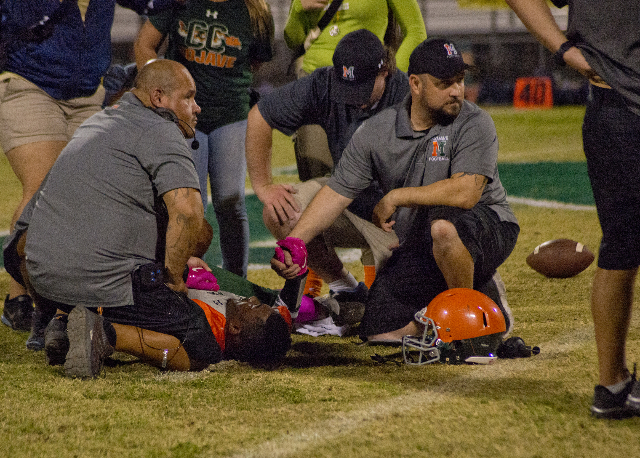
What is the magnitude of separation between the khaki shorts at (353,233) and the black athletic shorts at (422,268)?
6.7 inches

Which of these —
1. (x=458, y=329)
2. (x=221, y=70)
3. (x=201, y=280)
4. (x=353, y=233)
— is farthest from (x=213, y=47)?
(x=458, y=329)

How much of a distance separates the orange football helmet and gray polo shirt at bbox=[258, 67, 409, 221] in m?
1.09

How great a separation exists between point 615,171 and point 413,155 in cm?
145

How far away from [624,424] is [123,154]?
2328 millimetres

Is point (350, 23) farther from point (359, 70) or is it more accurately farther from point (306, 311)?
point (306, 311)

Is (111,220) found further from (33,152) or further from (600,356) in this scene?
(600,356)

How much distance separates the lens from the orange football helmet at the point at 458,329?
3.61m

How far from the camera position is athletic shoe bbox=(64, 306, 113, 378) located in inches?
135

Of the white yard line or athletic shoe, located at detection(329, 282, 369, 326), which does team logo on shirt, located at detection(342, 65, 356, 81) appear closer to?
athletic shoe, located at detection(329, 282, 369, 326)

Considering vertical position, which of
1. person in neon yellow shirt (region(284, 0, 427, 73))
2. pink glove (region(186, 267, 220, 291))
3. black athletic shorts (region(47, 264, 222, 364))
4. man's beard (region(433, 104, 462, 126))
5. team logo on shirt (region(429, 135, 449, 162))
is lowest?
pink glove (region(186, 267, 220, 291))

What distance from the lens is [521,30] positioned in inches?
1057

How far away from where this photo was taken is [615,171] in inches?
108

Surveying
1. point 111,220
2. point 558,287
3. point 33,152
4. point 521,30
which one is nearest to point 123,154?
point 111,220

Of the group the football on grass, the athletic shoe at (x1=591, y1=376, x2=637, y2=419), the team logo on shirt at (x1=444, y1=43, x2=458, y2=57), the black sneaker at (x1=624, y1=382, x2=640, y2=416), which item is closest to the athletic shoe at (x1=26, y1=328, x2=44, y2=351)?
the team logo on shirt at (x1=444, y1=43, x2=458, y2=57)
